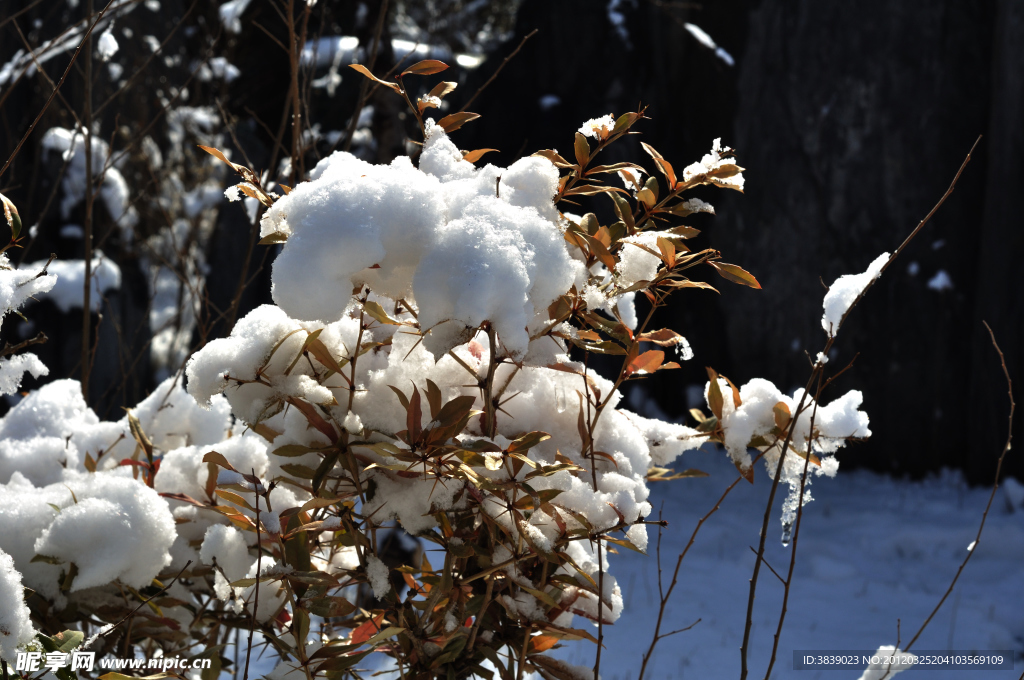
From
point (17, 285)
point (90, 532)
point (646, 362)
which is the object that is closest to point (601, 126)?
point (646, 362)

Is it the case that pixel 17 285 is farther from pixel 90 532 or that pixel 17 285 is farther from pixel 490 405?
pixel 490 405

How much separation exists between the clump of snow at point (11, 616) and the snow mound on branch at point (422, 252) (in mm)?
421

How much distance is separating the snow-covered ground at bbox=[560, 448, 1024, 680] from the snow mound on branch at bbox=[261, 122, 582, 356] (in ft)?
4.66

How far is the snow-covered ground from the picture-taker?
232 centimetres

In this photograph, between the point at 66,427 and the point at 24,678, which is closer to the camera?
the point at 24,678

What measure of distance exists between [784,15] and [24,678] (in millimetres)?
4591

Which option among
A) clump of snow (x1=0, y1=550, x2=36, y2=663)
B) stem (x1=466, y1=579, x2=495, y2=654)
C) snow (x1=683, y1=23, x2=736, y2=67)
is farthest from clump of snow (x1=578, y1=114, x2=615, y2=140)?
snow (x1=683, y1=23, x2=736, y2=67)

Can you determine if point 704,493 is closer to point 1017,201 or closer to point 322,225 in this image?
point 1017,201

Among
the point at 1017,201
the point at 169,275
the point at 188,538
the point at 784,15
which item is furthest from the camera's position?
the point at 169,275

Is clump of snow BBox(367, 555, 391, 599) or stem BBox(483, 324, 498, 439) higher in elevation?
stem BBox(483, 324, 498, 439)

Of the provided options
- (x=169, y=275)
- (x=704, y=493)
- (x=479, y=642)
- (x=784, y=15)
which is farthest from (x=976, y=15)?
(x=169, y=275)

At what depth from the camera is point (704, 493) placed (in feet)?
12.9

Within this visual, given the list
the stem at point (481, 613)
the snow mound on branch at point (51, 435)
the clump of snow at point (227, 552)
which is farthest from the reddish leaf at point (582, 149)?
the snow mound on branch at point (51, 435)

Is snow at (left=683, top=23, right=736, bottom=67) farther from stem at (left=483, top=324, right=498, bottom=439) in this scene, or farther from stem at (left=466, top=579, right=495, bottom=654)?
stem at (left=466, top=579, right=495, bottom=654)
